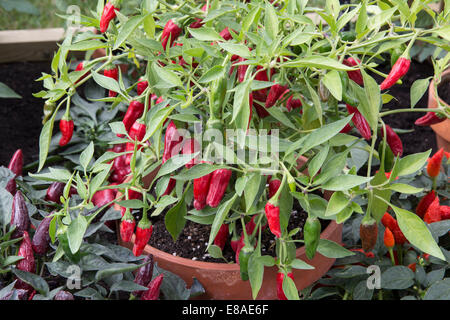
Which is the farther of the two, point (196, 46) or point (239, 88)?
point (196, 46)

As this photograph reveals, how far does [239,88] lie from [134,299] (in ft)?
1.77

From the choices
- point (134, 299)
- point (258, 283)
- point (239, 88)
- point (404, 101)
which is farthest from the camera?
point (404, 101)

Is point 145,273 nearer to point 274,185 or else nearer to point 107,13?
point 274,185

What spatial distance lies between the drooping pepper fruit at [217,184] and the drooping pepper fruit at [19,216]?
1.40 ft

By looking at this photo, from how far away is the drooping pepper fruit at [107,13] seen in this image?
2.93ft

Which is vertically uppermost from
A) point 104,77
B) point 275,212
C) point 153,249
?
point 104,77

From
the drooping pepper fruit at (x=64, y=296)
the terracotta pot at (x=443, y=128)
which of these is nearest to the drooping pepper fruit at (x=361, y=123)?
the drooping pepper fruit at (x=64, y=296)

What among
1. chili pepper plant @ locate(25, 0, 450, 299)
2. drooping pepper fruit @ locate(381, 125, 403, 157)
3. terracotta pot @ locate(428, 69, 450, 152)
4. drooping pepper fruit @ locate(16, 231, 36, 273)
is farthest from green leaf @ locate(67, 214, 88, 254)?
terracotta pot @ locate(428, 69, 450, 152)

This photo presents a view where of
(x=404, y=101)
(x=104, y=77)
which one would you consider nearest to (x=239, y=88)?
(x=104, y=77)

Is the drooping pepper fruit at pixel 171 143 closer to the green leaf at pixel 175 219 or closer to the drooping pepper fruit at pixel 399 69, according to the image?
the green leaf at pixel 175 219

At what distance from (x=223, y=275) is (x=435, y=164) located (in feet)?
1.90

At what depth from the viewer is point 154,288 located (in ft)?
3.35

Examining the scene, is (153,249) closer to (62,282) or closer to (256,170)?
(62,282)

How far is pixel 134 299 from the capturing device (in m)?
1.06
